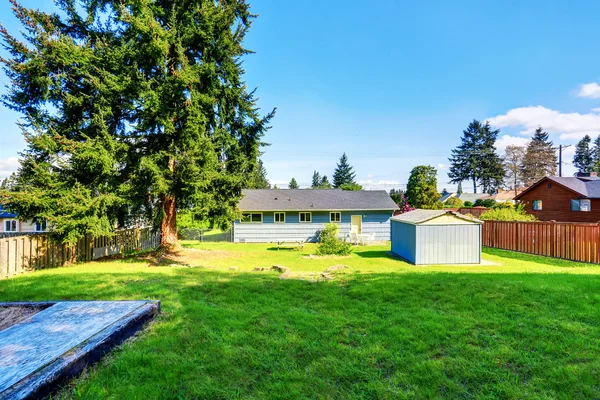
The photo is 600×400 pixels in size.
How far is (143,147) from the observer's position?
12.0 metres

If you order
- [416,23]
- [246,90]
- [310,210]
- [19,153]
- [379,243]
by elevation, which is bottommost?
[379,243]

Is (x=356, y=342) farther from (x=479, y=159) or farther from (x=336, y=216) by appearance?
(x=479, y=159)

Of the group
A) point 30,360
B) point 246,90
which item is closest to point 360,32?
point 246,90

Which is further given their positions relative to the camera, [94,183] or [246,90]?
[246,90]

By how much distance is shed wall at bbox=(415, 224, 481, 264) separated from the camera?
11.0 metres

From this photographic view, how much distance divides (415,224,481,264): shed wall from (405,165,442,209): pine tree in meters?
17.6

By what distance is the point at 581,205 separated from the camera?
22516 mm

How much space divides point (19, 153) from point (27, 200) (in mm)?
2353

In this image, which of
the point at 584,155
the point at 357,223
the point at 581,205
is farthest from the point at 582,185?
the point at 584,155

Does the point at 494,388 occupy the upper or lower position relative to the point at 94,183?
lower

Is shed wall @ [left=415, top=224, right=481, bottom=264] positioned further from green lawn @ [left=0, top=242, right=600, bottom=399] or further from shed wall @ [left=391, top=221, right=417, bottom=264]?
green lawn @ [left=0, top=242, right=600, bottom=399]

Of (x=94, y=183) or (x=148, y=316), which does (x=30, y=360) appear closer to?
(x=148, y=316)

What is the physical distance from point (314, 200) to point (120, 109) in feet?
42.9

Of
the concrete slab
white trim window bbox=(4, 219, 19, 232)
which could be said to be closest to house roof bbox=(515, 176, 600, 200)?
the concrete slab
